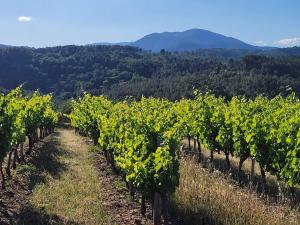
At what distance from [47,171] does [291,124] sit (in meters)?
9.70

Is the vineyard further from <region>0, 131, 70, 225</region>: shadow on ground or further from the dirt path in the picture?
<region>0, 131, 70, 225</region>: shadow on ground

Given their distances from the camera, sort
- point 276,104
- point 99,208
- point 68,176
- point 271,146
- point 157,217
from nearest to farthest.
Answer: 1. point 157,217
2. point 99,208
3. point 271,146
4. point 68,176
5. point 276,104

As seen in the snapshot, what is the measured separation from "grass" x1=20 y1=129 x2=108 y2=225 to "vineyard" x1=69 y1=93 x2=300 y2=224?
46.8 inches

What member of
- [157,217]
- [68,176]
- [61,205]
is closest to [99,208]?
[61,205]

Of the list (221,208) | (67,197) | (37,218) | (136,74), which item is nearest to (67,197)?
(67,197)

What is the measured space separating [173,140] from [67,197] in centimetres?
410

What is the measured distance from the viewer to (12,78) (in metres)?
161

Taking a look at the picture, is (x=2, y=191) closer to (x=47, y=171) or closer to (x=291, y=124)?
(x=47, y=171)

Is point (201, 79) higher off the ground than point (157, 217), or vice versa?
point (157, 217)

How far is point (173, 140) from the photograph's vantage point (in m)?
10.6

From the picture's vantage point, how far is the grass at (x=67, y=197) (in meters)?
10.5

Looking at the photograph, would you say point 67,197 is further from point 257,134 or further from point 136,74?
point 136,74

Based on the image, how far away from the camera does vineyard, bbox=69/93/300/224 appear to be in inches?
381

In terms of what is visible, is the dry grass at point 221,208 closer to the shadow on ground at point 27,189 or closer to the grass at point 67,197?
the grass at point 67,197
